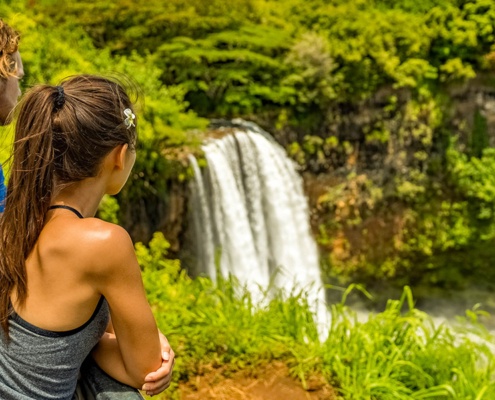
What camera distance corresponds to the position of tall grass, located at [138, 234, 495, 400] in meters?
3.08

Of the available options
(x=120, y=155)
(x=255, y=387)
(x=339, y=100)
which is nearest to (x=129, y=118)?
(x=120, y=155)

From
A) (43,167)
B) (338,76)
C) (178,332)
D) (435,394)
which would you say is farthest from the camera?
(338,76)

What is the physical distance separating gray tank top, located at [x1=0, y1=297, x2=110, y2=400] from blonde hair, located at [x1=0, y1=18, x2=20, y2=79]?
0.79 metres

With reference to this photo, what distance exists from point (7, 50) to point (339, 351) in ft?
8.31

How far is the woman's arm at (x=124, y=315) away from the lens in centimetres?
126

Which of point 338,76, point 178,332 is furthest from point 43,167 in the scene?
point 338,76

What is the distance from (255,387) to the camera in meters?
3.05

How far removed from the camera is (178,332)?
11.5 feet

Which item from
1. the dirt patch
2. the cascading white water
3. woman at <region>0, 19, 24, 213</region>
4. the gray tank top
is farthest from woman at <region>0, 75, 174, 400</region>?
the cascading white water

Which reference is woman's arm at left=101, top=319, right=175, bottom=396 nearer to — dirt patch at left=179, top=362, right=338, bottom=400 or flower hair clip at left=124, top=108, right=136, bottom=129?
flower hair clip at left=124, top=108, right=136, bottom=129

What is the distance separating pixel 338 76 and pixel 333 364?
1039 cm

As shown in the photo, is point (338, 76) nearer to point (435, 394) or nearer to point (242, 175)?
point (242, 175)

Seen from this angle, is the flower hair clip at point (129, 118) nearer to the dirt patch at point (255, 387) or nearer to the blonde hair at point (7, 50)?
the blonde hair at point (7, 50)

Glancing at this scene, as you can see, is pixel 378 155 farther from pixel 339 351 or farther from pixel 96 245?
pixel 96 245
